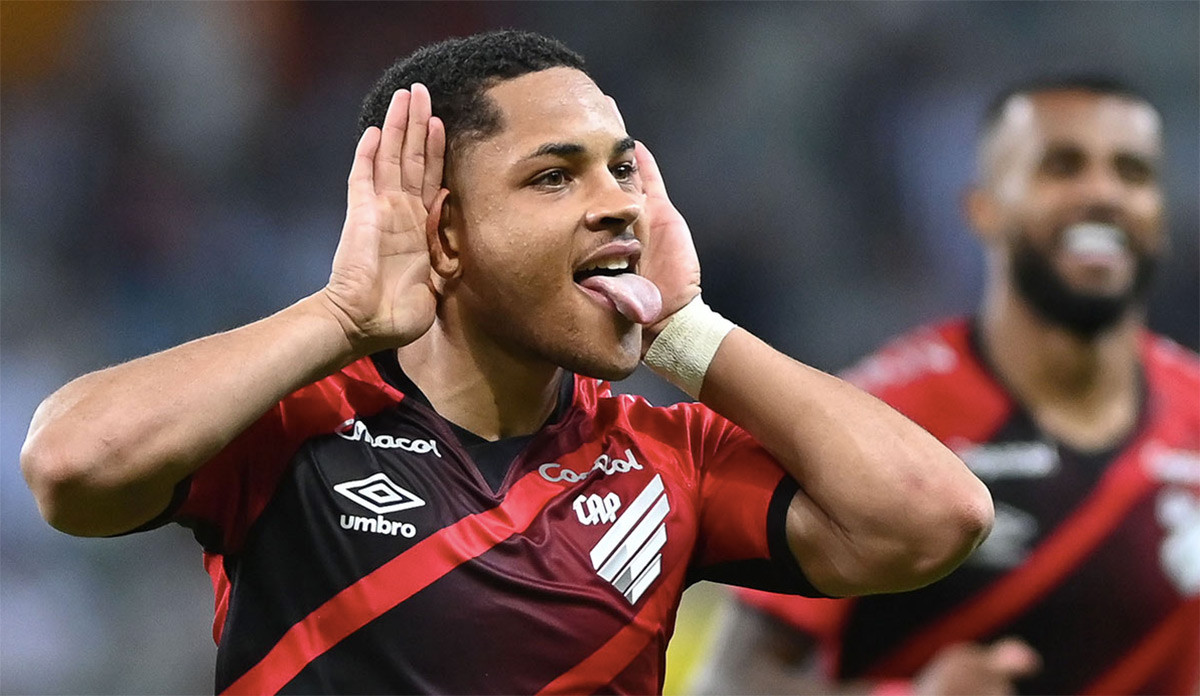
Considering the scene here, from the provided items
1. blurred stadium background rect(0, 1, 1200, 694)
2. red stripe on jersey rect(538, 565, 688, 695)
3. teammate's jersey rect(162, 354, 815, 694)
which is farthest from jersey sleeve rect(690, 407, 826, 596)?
blurred stadium background rect(0, 1, 1200, 694)

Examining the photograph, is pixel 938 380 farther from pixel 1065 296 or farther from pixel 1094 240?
pixel 1094 240

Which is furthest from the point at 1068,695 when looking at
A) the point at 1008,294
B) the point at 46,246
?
the point at 46,246

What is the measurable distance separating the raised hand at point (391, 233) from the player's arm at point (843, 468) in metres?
0.46

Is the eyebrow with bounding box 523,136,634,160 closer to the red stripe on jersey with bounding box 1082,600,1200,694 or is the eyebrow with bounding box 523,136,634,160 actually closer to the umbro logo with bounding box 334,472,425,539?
the umbro logo with bounding box 334,472,425,539

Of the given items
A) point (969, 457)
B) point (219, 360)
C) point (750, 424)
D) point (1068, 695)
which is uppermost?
point (219, 360)

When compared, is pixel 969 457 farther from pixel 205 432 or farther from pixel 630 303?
pixel 205 432

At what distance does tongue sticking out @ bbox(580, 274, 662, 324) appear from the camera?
263cm

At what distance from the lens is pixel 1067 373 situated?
17.6ft

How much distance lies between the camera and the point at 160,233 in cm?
621

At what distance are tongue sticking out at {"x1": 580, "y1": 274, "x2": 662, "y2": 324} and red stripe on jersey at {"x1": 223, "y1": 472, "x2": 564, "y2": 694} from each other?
51 cm

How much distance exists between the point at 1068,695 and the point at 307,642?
134 inches

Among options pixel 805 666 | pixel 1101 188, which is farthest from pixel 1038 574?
pixel 1101 188

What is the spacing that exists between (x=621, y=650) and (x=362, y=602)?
0.50 metres

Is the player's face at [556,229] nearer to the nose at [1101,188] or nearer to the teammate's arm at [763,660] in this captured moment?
the teammate's arm at [763,660]
